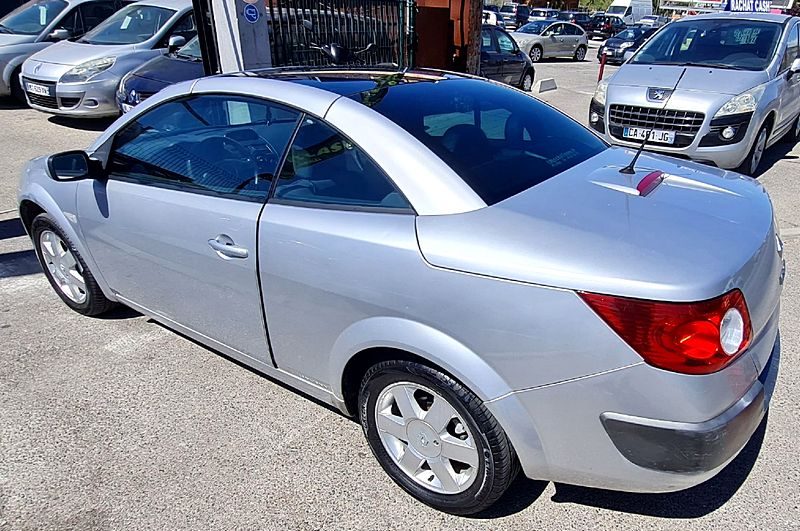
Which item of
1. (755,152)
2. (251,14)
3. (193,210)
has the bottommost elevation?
(755,152)

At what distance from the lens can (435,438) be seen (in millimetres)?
2125

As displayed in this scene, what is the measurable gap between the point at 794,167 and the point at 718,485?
20.4 ft

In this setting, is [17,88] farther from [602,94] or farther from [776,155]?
[776,155]

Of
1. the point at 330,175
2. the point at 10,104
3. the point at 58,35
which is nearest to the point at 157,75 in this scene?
the point at 58,35

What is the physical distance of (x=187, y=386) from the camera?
2.98 meters

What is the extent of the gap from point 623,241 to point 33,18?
1181cm

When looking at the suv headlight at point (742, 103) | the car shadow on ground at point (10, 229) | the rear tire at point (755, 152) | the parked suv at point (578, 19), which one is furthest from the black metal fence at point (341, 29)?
the parked suv at point (578, 19)

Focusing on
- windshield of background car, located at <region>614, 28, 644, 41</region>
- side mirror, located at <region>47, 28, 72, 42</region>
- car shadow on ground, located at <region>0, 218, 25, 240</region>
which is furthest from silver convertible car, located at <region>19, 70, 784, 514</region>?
windshield of background car, located at <region>614, 28, 644, 41</region>

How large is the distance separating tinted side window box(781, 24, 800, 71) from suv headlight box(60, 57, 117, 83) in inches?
335

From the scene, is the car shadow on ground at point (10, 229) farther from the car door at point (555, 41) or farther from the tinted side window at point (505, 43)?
the car door at point (555, 41)

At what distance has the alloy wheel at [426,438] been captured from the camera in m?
2.06

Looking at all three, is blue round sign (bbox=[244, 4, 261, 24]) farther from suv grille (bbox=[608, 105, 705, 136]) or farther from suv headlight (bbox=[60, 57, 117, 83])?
suv headlight (bbox=[60, 57, 117, 83])

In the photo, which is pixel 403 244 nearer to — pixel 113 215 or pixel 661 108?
pixel 113 215

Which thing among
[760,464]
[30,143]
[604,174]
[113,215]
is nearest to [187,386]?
[113,215]
